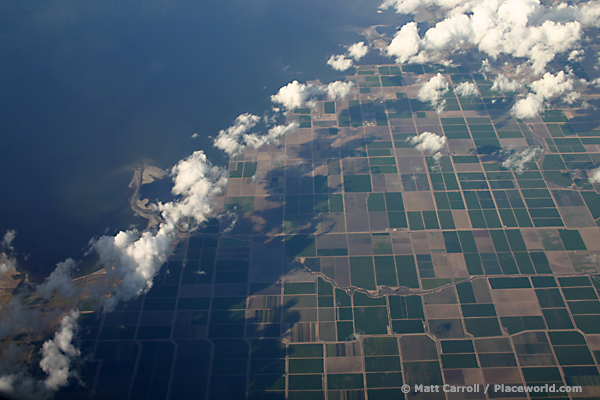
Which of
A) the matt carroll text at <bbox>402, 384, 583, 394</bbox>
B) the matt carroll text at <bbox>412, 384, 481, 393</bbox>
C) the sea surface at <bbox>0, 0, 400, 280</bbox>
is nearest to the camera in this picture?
the matt carroll text at <bbox>402, 384, 583, 394</bbox>

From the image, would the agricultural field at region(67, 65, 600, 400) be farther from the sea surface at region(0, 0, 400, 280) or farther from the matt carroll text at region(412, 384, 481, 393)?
the sea surface at region(0, 0, 400, 280)

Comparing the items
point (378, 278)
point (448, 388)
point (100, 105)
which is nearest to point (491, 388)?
point (448, 388)

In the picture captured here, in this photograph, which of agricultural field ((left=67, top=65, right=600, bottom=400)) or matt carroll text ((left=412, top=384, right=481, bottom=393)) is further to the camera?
agricultural field ((left=67, top=65, right=600, bottom=400))

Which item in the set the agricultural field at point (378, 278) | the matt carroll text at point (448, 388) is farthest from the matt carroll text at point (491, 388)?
the agricultural field at point (378, 278)

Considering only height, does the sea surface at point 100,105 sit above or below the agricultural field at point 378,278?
above

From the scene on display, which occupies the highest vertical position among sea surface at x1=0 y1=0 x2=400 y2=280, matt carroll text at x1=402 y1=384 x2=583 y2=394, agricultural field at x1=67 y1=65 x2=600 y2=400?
sea surface at x1=0 y1=0 x2=400 y2=280

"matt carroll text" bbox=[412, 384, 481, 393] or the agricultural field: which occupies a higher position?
the agricultural field

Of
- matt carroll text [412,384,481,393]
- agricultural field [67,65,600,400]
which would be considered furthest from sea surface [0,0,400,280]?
matt carroll text [412,384,481,393]

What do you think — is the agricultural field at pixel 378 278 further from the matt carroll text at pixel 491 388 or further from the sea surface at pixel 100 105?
the sea surface at pixel 100 105

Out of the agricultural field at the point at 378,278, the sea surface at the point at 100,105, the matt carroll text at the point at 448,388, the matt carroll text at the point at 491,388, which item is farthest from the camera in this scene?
the sea surface at the point at 100,105
